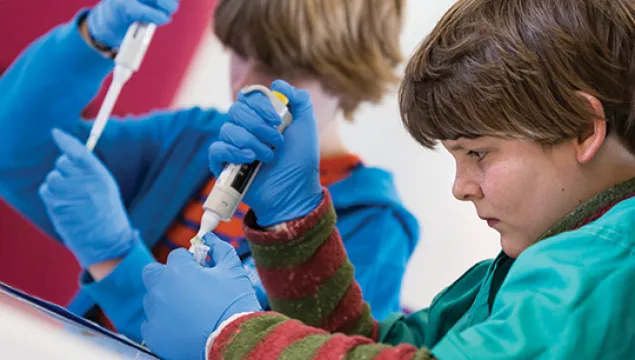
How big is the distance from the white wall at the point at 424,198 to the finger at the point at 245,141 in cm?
51

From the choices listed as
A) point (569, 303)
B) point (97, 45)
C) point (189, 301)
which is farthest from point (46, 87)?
point (569, 303)

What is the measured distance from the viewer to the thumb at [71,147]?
0.89m

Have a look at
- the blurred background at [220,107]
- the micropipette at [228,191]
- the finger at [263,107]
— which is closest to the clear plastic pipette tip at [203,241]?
the micropipette at [228,191]

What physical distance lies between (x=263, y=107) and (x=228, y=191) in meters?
0.09

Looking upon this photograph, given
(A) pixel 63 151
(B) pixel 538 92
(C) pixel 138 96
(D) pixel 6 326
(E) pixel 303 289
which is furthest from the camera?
(C) pixel 138 96

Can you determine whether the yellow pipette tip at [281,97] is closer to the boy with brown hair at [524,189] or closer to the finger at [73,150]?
the boy with brown hair at [524,189]

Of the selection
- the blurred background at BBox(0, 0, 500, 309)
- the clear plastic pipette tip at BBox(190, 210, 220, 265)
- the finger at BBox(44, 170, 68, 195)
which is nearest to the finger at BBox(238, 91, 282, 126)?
the clear plastic pipette tip at BBox(190, 210, 220, 265)

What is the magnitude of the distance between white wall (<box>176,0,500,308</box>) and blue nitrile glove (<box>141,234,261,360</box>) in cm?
66

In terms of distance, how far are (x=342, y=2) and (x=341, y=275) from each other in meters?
0.40

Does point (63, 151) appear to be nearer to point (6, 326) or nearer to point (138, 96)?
point (138, 96)

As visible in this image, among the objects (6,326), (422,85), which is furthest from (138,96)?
(6,326)

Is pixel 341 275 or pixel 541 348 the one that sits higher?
pixel 541 348

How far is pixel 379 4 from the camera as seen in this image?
0.95m

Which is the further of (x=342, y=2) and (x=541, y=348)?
(x=342, y=2)
